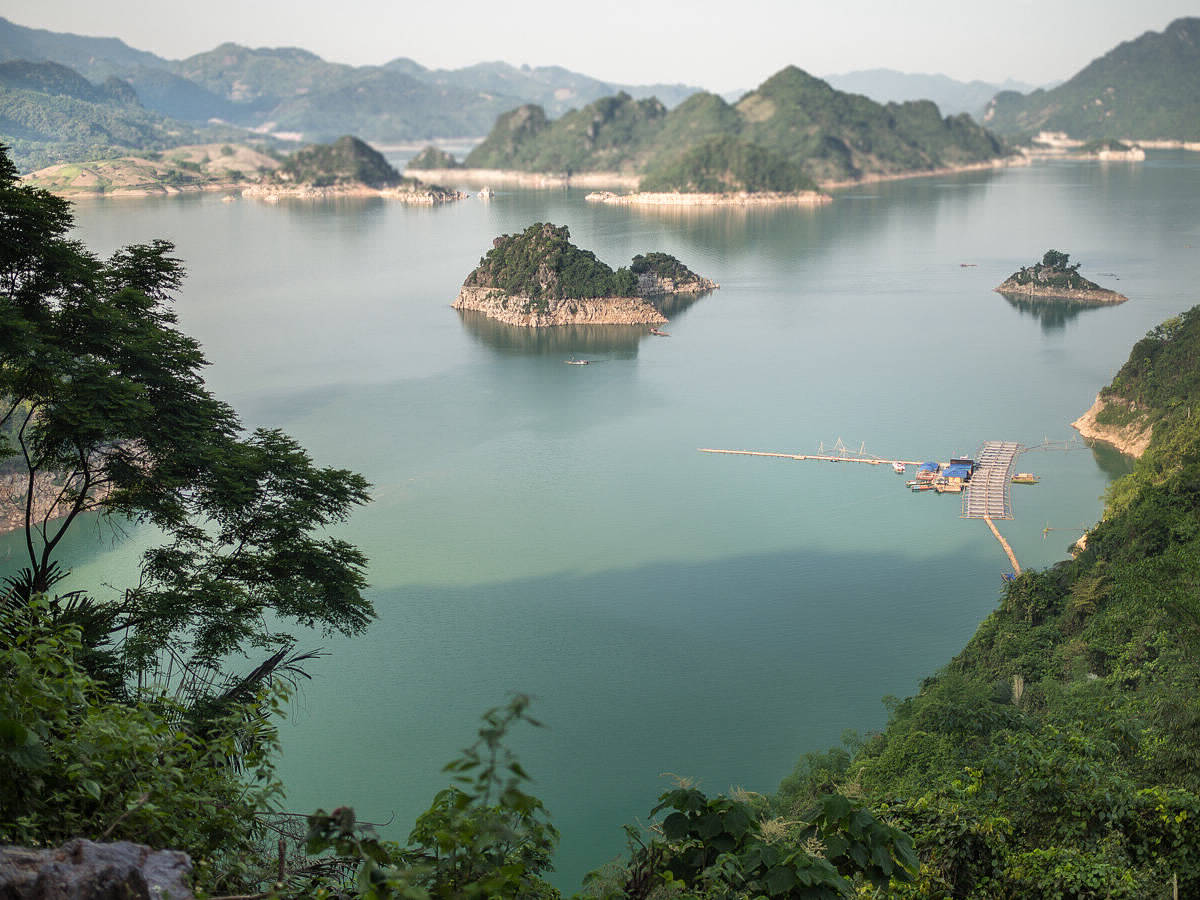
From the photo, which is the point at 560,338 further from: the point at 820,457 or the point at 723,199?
the point at 723,199

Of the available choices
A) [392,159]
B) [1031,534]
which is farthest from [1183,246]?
[392,159]

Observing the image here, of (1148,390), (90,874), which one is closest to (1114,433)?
(1148,390)

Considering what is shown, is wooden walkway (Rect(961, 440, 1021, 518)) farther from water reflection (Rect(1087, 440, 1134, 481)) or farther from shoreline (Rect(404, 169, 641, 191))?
shoreline (Rect(404, 169, 641, 191))

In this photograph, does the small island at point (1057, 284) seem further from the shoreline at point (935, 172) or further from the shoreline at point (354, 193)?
the shoreline at point (354, 193)

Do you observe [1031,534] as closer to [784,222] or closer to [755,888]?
[755,888]

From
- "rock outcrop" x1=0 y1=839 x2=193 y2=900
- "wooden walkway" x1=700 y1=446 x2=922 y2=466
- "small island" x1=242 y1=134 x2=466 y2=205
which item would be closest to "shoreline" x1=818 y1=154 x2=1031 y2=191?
"small island" x1=242 y1=134 x2=466 y2=205

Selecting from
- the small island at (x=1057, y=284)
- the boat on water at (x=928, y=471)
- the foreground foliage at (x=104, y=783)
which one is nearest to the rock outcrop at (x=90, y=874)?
the foreground foliage at (x=104, y=783)

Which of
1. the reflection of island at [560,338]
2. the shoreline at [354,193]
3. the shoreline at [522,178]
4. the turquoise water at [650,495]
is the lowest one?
the turquoise water at [650,495]
